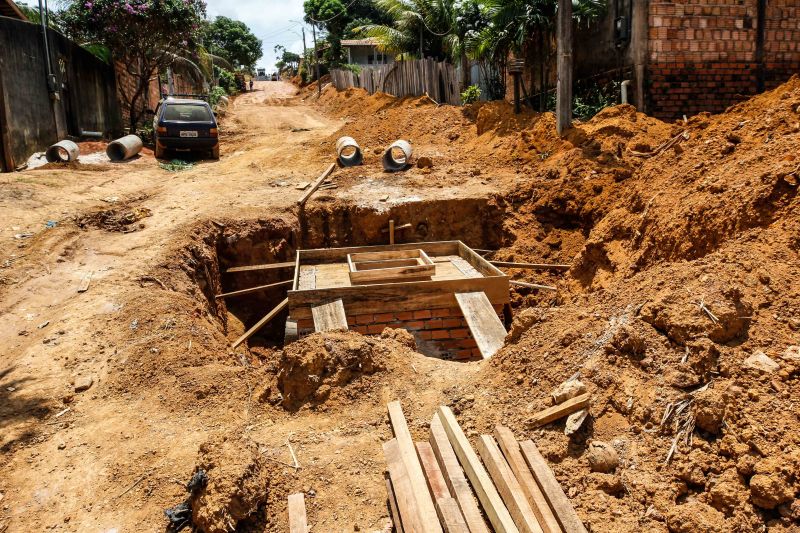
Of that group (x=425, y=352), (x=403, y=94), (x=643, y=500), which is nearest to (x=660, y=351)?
(x=643, y=500)

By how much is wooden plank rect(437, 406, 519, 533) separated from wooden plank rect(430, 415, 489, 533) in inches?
1.5

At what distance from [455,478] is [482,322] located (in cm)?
347

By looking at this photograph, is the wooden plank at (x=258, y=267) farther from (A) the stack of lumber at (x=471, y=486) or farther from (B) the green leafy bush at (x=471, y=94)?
(B) the green leafy bush at (x=471, y=94)

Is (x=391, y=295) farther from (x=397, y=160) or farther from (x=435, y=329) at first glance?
(x=397, y=160)

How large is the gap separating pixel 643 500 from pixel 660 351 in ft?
3.37

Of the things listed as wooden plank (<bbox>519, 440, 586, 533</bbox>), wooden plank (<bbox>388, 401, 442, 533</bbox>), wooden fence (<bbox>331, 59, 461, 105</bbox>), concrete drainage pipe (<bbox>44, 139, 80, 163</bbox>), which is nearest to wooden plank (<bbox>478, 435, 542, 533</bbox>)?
wooden plank (<bbox>519, 440, 586, 533</bbox>)

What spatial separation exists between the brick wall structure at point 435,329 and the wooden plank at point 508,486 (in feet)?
12.6

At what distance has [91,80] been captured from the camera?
1623 centimetres

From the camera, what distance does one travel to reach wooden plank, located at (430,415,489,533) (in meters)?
2.76

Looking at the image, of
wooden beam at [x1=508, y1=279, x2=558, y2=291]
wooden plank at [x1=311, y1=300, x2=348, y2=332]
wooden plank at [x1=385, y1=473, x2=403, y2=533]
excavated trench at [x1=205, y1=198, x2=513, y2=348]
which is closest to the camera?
wooden plank at [x1=385, y1=473, x2=403, y2=533]

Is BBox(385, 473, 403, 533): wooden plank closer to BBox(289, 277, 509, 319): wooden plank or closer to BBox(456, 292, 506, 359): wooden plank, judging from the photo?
BBox(456, 292, 506, 359): wooden plank

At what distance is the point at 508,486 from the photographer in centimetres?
289

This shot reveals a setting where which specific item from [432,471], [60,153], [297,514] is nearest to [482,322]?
[432,471]

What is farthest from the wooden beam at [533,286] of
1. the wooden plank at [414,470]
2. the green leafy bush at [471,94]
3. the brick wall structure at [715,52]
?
the green leafy bush at [471,94]
